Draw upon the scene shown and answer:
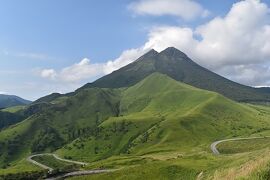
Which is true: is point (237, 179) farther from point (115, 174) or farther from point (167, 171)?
point (115, 174)

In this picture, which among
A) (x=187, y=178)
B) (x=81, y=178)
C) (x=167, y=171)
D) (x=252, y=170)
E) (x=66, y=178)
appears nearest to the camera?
(x=252, y=170)

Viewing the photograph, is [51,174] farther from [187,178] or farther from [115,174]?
[187,178]

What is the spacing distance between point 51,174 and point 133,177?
53726 mm

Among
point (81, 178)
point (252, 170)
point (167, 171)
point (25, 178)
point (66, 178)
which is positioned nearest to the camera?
point (252, 170)

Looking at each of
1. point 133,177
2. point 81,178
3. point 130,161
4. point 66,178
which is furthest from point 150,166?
point 130,161

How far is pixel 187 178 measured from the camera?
84.2 m

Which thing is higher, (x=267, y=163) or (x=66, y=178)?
(x=267, y=163)

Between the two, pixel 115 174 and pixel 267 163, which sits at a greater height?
pixel 267 163

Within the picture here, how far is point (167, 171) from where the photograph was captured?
338 feet

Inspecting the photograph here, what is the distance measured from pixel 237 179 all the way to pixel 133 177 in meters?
70.2

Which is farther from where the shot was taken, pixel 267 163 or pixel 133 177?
pixel 133 177

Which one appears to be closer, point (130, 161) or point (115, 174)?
point (115, 174)

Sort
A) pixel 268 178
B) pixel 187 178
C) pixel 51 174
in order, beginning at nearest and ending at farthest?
pixel 268 178 → pixel 187 178 → pixel 51 174

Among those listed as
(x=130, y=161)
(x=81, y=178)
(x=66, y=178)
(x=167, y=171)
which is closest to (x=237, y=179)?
(x=167, y=171)
